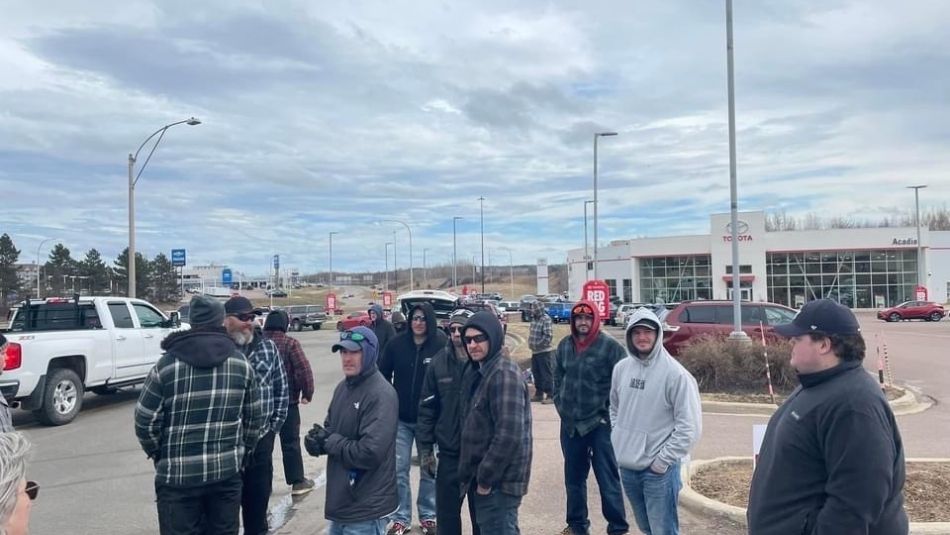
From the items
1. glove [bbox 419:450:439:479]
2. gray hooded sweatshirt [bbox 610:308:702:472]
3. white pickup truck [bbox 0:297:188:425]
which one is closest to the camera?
gray hooded sweatshirt [bbox 610:308:702:472]

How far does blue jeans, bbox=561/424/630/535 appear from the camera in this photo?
574 cm

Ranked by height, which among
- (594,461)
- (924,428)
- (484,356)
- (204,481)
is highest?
(484,356)

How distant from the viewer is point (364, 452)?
161 inches

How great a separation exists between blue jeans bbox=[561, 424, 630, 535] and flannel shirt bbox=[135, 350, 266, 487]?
109 inches

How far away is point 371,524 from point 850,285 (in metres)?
60.8

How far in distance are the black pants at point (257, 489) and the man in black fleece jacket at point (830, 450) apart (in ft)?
12.4

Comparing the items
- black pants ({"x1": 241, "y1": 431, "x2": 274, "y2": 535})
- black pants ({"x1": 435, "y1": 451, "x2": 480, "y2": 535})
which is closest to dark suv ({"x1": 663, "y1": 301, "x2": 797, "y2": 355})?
black pants ({"x1": 241, "y1": 431, "x2": 274, "y2": 535})

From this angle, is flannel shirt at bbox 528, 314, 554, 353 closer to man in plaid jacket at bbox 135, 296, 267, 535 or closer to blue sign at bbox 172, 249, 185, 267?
man in plaid jacket at bbox 135, 296, 267, 535

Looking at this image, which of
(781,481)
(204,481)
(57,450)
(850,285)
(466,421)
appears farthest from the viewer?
(850,285)

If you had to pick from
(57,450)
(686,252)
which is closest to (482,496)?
(57,450)

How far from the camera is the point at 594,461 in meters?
5.86

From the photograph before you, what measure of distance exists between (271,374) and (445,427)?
1782mm

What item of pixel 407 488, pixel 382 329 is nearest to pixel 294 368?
pixel 407 488

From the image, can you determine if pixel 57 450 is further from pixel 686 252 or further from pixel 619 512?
pixel 686 252
